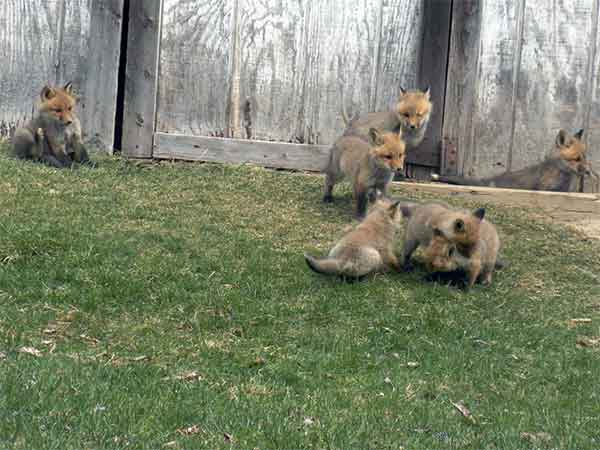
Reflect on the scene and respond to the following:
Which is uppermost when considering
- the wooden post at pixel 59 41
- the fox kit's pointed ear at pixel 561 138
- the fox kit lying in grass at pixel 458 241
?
the wooden post at pixel 59 41

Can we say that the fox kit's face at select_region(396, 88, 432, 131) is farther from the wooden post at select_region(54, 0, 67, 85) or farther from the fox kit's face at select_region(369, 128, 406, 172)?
the wooden post at select_region(54, 0, 67, 85)

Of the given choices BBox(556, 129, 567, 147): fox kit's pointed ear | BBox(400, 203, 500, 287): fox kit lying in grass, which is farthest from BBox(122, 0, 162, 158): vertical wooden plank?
BBox(556, 129, 567, 147): fox kit's pointed ear

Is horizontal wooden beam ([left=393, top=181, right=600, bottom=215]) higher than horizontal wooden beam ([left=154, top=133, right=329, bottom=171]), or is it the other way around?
horizontal wooden beam ([left=154, top=133, right=329, bottom=171])

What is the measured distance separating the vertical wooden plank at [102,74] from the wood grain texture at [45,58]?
0.01 m

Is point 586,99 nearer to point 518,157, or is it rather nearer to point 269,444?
point 518,157

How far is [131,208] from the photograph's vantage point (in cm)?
980

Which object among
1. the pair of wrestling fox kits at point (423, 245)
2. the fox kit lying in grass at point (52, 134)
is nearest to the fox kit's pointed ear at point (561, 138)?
the pair of wrestling fox kits at point (423, 245)

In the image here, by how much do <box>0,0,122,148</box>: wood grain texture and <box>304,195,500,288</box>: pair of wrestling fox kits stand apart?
15.9 ft

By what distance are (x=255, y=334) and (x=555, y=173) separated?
6.03 meters

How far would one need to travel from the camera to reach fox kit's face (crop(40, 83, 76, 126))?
11.6 meters

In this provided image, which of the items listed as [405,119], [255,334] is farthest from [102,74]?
[255,334]

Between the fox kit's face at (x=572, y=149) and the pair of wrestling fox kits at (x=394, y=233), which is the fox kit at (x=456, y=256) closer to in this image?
the pair of wrestling fox kits at (x=394, y=233)

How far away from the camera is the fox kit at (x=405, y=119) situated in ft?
38.4

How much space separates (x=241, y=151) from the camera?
40.4 ft
